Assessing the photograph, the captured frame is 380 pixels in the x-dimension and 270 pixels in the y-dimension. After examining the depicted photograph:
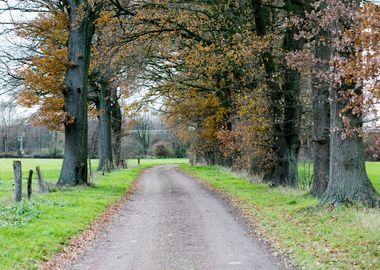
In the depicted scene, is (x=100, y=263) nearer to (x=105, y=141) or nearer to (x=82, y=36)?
(x=82, y=36)

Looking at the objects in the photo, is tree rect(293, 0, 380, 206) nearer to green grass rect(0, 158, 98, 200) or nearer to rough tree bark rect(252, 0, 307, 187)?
rough tree bark rect(252, 0, 307, 187)

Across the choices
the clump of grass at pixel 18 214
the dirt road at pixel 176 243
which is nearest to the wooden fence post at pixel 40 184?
the dirt road at pixel 176 243

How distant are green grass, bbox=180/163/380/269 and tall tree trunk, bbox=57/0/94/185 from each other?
8.57 metres

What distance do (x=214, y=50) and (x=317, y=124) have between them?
680 centimetres

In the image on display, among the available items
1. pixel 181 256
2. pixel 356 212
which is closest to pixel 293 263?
pixel 181 256

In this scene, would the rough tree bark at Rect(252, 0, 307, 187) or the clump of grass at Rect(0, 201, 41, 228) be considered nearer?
the clump of grass at Rect(0, 201, 41, 228)

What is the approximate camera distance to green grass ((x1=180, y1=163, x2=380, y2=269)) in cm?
811

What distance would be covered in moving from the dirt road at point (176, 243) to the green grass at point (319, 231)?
1.72ft

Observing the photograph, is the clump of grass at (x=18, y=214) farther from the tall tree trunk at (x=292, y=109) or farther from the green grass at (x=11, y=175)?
the tall tree trunk at (x=292, y=109)

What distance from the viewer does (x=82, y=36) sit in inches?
859

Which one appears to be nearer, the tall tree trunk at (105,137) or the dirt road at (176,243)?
the dirt road at (176,243)

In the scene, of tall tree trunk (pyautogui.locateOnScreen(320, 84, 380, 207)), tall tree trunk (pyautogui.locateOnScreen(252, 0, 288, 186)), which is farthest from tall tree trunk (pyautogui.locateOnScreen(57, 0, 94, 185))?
tall tree trunk (pyautogui.locateOnScreen(320, 84, 380, 207))

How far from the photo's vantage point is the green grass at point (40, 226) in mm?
8328

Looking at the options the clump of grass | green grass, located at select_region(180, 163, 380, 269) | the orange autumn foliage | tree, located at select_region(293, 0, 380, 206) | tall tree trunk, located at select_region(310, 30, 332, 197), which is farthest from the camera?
the orange autumn foliage
